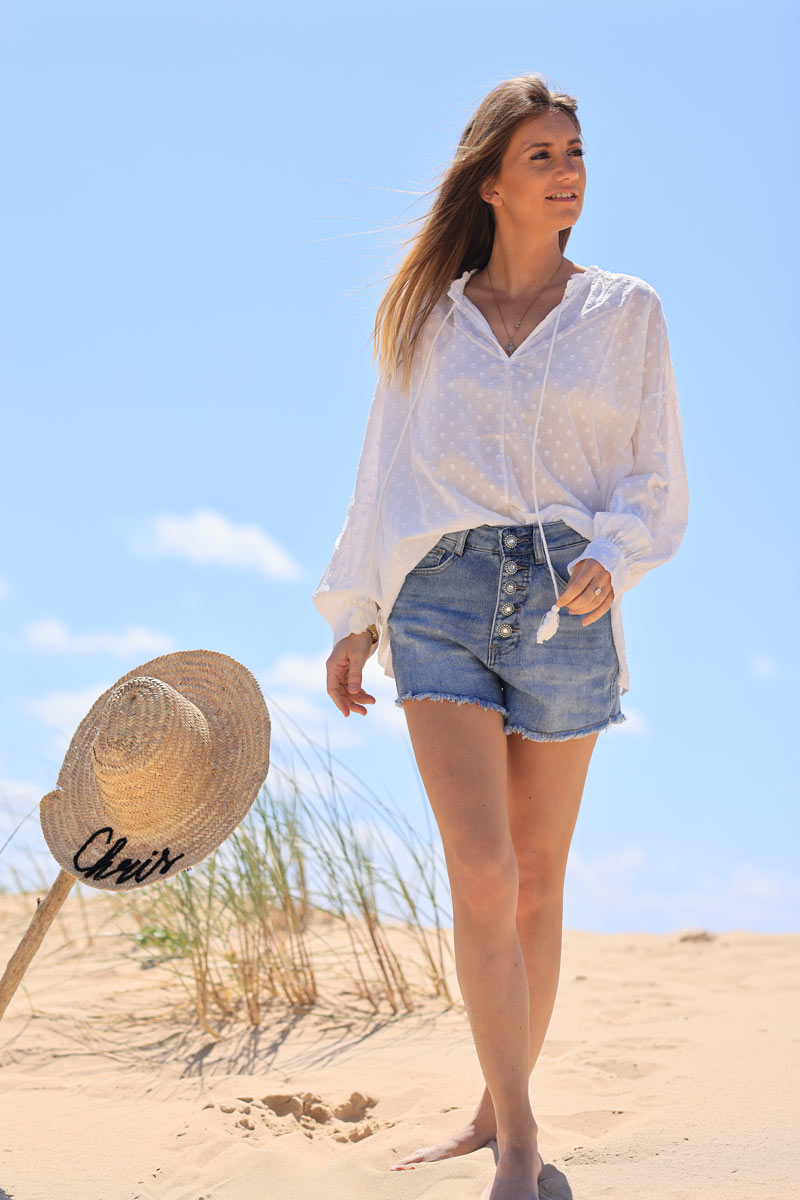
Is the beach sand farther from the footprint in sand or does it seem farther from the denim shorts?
the denim shorts

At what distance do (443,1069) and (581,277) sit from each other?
90.1 inches

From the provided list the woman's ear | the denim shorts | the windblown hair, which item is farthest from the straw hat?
the woman's ear

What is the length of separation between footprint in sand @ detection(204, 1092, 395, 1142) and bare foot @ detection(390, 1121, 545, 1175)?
40cm

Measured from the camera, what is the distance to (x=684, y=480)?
2594 mm

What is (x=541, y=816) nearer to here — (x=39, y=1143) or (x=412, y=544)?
(x=412, y=544)

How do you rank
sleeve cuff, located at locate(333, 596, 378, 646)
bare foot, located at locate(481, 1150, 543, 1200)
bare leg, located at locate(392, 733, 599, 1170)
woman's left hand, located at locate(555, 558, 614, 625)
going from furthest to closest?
1. sleeve cuff, located at locate(333, 596, 378, 646)
2. bare leg, located at locate(392, 733, 599, 1170)
3. woman's left hand, located at locate(555, 558, 614, 625)
4. bare foot, located at locate(481, 1150, 543, 1200)

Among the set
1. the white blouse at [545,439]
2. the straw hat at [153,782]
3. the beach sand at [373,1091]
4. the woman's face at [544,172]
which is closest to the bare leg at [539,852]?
the beach sand at [373,1091]

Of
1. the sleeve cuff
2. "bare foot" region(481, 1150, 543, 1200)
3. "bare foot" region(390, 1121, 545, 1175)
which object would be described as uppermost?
the sleeve cuff

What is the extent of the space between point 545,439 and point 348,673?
68cm

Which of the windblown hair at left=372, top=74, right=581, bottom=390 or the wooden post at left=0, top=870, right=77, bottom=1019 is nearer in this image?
the windblown hair at left=372, top=74, right=581, bottom=390

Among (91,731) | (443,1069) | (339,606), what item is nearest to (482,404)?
(339,606)

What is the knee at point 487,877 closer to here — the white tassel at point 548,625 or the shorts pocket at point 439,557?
the white tassel at point 548,625

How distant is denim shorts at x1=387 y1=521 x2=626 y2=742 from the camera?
2.37 metres

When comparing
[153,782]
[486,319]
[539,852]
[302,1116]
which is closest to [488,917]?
[539,852]
